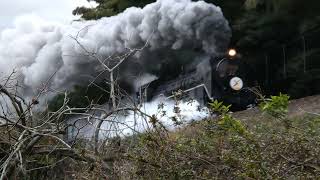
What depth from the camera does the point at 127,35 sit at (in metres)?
13.9

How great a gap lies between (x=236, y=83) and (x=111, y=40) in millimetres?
3547

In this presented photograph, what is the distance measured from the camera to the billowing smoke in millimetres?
12922

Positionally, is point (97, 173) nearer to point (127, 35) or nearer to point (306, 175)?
point (306, 175)

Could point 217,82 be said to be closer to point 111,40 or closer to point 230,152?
point 111,40

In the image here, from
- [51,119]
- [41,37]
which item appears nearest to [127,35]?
[41,37]

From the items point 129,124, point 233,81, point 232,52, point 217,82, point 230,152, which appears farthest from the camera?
point 232,52

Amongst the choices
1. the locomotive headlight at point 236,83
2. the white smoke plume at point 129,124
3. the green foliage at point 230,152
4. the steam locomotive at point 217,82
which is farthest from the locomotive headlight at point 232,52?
the green foliage at point 230,152

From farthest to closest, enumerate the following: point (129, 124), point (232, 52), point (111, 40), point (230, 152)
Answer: point (111, 40) → point (232, 52) → point (129, 124) → point (230, 152)

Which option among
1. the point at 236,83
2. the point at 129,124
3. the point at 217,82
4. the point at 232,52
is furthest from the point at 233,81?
the point at 129,124

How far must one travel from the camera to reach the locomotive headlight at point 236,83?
1173 centimetres

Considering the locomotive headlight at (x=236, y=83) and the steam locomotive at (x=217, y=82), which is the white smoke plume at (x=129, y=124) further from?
the locomotive headlight at (x=236, y=83)

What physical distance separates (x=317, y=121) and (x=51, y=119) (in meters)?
2.79

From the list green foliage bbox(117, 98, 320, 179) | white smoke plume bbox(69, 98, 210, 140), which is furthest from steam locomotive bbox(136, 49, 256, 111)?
green foliage bbox(117, 98, 320, 179)

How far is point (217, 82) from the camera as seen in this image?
11.7 m
